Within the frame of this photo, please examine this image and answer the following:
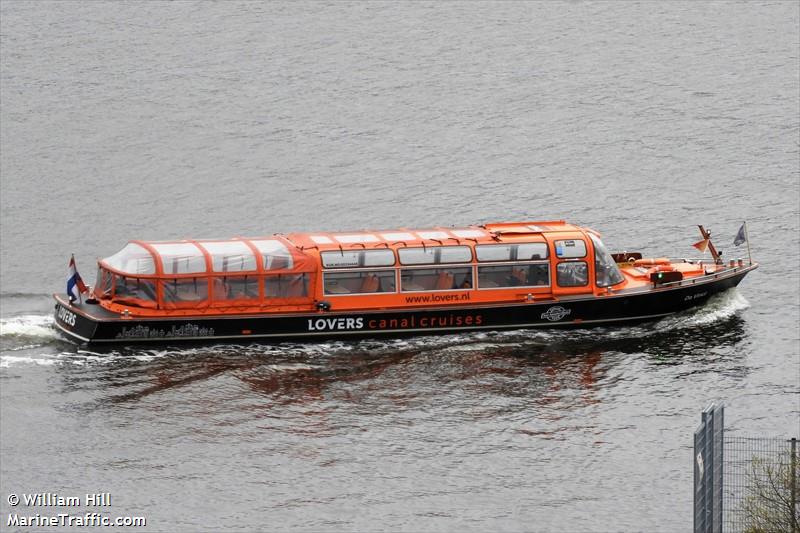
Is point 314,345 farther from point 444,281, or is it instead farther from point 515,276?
point 515,276

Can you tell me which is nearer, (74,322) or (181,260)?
(74,322)

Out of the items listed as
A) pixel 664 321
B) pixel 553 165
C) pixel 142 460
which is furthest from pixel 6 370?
pixel 553 165

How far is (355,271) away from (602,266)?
11.4m

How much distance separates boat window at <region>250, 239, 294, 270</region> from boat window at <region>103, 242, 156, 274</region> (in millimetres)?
4728

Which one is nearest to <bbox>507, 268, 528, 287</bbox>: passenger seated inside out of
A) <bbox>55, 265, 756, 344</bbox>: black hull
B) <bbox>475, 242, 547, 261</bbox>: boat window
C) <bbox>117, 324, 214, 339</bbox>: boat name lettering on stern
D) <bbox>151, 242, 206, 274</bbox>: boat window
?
<bbox>475, 242, 547, 261</bbox>: boat window

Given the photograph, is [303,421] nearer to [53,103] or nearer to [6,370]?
[6,370]

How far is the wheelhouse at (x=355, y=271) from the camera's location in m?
60.5

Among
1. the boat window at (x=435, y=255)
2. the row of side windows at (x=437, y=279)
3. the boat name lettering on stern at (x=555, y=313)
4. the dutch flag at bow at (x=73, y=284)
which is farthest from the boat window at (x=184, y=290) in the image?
the boat name lettering on stern at (x=555, y=313)

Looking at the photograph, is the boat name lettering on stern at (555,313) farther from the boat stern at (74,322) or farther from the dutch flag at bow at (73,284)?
the dutch flag at bow at (73,284)

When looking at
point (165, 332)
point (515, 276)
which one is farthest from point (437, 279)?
point (165, 332)

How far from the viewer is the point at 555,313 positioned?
63.2 metres

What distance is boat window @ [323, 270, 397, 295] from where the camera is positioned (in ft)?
203

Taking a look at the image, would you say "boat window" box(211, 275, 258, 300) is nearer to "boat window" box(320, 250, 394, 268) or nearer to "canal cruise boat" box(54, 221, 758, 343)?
"canal cruise boat" box(54, 221, 758, 343)

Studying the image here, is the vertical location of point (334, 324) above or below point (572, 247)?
below
